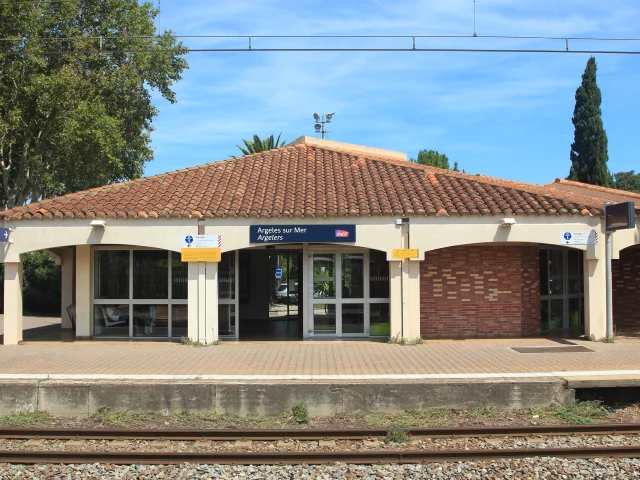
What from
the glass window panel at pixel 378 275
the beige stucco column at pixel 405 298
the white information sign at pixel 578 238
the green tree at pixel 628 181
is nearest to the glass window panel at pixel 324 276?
the glass window panel at pixel 378 275

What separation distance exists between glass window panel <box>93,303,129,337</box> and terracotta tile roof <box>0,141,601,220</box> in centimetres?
275

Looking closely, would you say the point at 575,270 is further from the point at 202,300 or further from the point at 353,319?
the point at 202,300

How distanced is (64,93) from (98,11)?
553 centimetres

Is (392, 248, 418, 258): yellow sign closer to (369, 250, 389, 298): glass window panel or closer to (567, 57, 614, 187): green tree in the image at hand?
(369, 250, 389, 298): glass window panel

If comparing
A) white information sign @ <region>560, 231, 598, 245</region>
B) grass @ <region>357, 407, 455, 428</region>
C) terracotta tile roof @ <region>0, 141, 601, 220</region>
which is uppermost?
terracotta tile roof @ <region>0, 141, 601, 220</region>

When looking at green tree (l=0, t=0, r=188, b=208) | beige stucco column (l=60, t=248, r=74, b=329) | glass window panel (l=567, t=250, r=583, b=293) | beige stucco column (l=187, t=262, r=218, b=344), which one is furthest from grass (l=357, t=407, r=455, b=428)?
green tree (l=0, t=0, r=188, b=208)

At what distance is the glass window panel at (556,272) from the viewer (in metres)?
17.4

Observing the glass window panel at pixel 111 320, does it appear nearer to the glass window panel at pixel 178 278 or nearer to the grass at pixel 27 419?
the glass window panel at pixel 178 278

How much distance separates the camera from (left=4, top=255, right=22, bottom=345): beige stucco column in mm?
15070

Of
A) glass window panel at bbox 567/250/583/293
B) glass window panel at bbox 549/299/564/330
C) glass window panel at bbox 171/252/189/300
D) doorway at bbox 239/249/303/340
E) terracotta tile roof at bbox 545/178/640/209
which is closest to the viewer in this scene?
glass window panel at bbox 171/252/189/300

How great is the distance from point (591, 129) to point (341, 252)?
24685 mm

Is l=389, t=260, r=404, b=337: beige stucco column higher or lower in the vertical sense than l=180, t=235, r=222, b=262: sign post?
lower

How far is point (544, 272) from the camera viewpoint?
17.2 meters

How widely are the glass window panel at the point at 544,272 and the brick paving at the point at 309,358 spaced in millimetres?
2235
